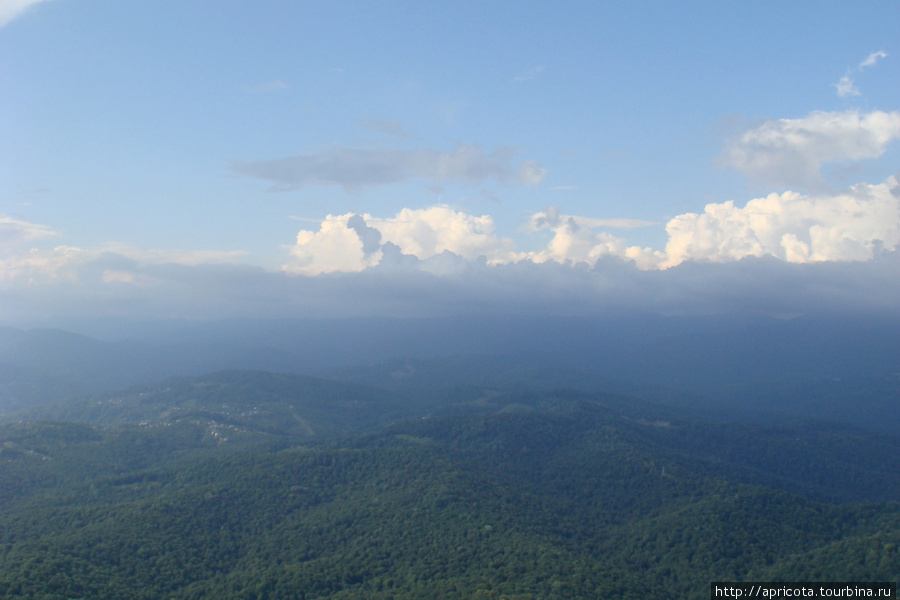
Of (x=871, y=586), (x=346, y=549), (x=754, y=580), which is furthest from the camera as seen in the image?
(x=346, y=549)

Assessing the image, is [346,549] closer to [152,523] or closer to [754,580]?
[152,523]

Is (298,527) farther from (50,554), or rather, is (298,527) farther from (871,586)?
(871,586)

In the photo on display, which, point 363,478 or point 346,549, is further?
point 363,478

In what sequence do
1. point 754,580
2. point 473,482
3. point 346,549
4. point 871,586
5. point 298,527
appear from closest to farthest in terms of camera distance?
point 871,586
point 754,580
point 346,549
point 298,527
point 473,482

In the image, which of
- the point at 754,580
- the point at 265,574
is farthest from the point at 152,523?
the point at 754,580

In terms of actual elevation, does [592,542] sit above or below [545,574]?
below

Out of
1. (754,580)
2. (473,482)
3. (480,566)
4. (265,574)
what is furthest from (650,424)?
(265,574)
